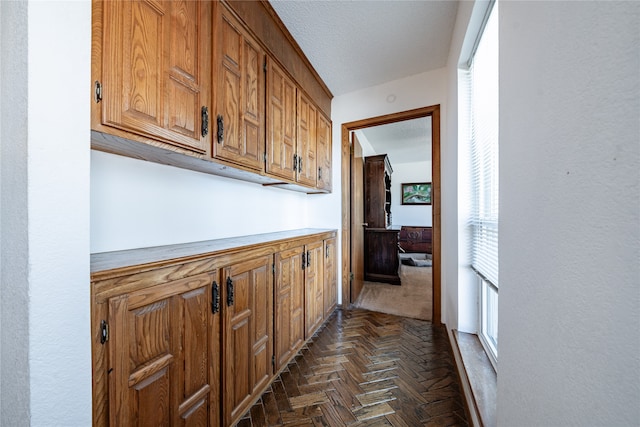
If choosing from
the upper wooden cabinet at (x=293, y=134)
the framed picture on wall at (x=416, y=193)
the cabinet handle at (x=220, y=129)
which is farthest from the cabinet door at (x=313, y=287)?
the framed picture on wall at (x=416, y=193)

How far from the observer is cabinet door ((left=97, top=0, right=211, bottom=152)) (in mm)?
809

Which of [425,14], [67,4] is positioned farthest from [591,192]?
[425,14]

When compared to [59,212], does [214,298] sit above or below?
below

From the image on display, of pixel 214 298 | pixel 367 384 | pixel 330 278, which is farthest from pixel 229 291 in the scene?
pixel 330 278

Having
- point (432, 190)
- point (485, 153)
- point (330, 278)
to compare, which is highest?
point (485, 153)

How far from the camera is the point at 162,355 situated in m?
0.90

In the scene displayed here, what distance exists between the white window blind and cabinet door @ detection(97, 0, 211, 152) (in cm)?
156

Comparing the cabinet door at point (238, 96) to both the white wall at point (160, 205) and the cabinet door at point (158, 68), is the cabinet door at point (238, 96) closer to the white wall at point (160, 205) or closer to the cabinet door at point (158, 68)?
the cabinet door at point (158, 68)

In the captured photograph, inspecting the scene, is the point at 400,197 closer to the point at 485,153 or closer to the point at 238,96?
the point at 485,153

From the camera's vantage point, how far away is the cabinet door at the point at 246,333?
1.18 metres

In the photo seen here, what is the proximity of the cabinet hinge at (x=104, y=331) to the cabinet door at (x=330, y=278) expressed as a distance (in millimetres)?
1896

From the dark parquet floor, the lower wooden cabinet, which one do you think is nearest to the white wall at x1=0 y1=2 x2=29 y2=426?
the lower wooden cabinet

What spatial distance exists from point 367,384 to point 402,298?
5.86 feet

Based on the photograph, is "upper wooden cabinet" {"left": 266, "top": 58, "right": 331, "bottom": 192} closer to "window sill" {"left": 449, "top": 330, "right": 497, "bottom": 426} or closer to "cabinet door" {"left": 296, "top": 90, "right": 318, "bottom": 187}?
"cabinet door" {"left": 296, "top": 90, "right": 318, "bottom": 187}
